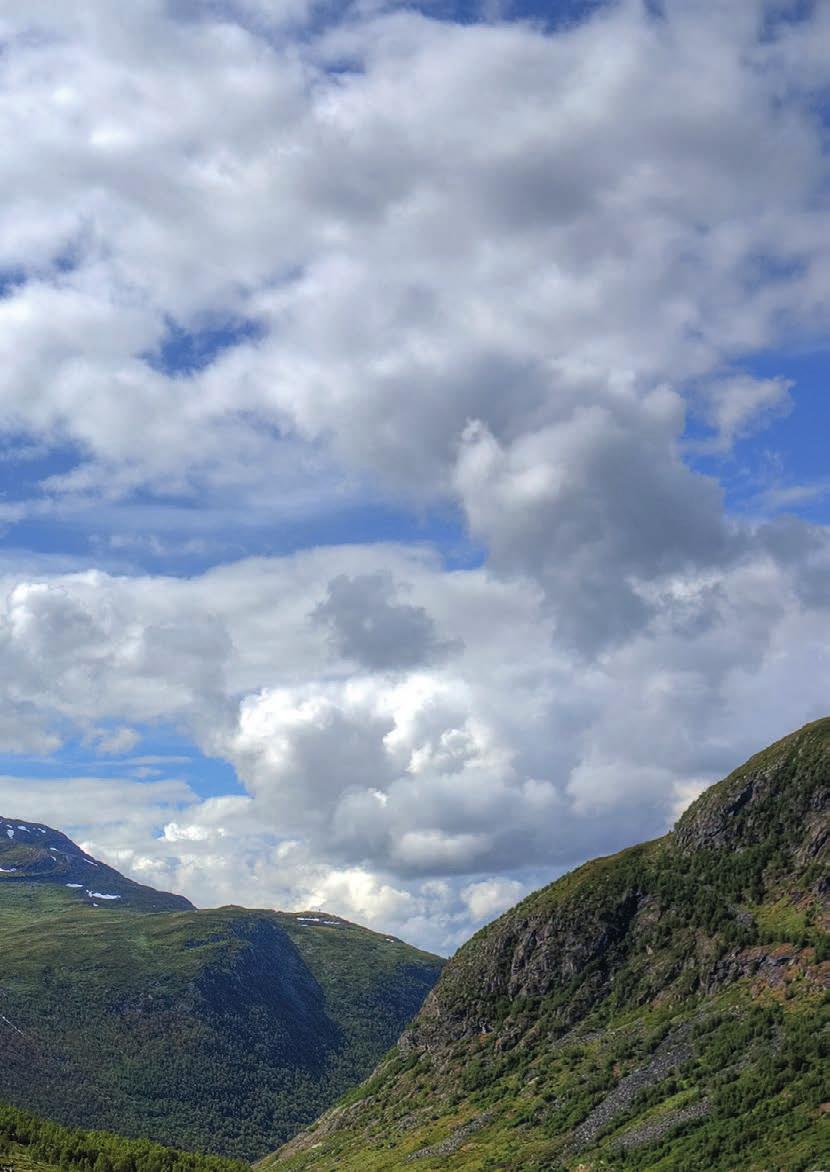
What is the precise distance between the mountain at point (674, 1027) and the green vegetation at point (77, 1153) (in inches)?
1331

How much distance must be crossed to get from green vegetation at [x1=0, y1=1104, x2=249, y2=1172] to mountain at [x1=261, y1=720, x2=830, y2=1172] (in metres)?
33.8

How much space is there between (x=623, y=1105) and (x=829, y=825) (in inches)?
2192

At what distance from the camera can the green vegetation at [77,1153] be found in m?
124

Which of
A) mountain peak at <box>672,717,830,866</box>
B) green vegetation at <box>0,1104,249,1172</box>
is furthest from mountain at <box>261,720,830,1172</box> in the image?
green vegetation at <box>0,1104,249,1172</box>

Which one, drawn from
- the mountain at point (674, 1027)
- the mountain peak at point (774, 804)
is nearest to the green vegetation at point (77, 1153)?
the mountain at point (674, 1027)

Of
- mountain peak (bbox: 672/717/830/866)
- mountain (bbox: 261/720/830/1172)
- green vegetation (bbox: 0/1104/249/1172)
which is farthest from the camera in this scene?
mountain peak (bbox: 672/717/830/866)

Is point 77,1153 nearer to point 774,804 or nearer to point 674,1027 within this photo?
point 674,1027

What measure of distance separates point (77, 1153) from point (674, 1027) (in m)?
83.7

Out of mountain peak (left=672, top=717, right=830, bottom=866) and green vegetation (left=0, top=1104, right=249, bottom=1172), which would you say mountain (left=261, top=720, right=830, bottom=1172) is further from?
green vegetation (left=0, top=1104, right=249, bottom=1172)

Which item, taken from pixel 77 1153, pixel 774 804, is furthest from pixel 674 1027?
pixel 77 1153

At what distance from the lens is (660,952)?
582 feet

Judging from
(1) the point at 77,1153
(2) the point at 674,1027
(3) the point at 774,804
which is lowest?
(1) the point at 77,1153

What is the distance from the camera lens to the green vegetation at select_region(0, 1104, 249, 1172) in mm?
123875

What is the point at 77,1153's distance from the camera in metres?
136
